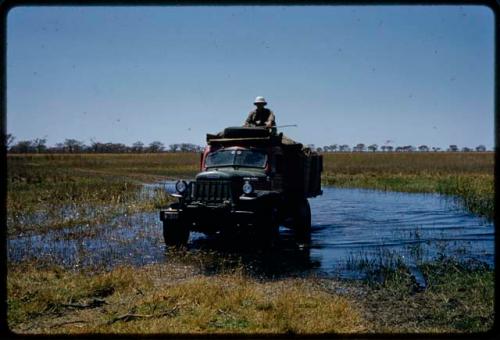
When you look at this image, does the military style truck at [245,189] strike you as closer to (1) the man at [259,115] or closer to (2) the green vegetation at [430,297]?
(1) the man at [259,115]

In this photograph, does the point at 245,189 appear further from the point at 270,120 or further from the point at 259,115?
the point at 259,115

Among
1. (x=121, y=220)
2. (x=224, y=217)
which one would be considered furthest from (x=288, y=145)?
(x=121, y=220)

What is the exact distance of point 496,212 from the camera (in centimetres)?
496

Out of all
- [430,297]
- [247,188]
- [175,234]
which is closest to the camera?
[430,297]

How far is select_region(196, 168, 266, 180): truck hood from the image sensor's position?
10721mm

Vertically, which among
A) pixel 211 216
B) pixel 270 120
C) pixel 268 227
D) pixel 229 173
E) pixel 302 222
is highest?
pixel 270 120

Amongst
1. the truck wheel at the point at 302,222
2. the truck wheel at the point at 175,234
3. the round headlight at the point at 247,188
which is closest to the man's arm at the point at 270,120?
the truck wheel at the point at 302,222

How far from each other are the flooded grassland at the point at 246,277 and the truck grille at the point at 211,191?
3.90 feet

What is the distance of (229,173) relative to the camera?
10914 mm

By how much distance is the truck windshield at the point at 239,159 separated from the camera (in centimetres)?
1159

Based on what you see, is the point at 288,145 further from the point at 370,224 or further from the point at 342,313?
the point at 342,313

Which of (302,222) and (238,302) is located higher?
(302,222)

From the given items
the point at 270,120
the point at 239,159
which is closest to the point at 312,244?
the point at 239,159

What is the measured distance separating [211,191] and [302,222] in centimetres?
321
